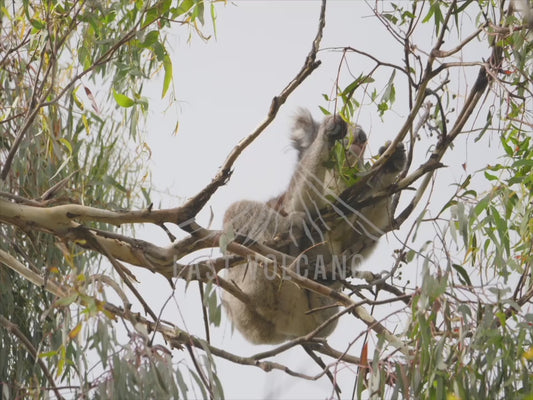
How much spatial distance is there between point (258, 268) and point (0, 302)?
4.75 ft

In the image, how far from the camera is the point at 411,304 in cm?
367

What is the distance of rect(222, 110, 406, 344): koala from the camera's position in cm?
500

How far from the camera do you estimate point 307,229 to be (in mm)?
5055

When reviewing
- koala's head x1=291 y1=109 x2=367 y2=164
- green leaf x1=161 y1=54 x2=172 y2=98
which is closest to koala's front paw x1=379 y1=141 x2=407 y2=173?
koala's head x1=291 y1=109 x2=367 y2=164

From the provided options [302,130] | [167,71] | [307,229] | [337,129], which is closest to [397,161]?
[337,129]

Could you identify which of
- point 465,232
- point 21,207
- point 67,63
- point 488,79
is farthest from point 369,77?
point 67,63

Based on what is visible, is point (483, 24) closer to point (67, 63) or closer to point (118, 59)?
point (118, 59)

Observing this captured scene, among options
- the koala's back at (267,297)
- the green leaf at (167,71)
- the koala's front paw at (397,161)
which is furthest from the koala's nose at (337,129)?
the green leaf at (167,71)

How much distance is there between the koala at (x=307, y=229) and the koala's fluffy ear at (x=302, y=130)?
0.95 feet

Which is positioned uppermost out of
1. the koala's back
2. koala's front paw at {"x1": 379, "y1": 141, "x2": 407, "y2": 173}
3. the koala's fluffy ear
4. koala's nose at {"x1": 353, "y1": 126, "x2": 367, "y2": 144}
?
the koala's fluffy ear

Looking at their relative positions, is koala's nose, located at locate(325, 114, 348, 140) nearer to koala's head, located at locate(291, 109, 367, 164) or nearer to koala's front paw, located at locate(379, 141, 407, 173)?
koala's head, located at locate(291, 109, 367, 164)

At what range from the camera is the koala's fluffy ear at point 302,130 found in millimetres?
5832

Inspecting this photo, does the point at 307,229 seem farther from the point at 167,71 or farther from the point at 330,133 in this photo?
the point at 167,71

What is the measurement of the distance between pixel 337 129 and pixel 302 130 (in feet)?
2.96
